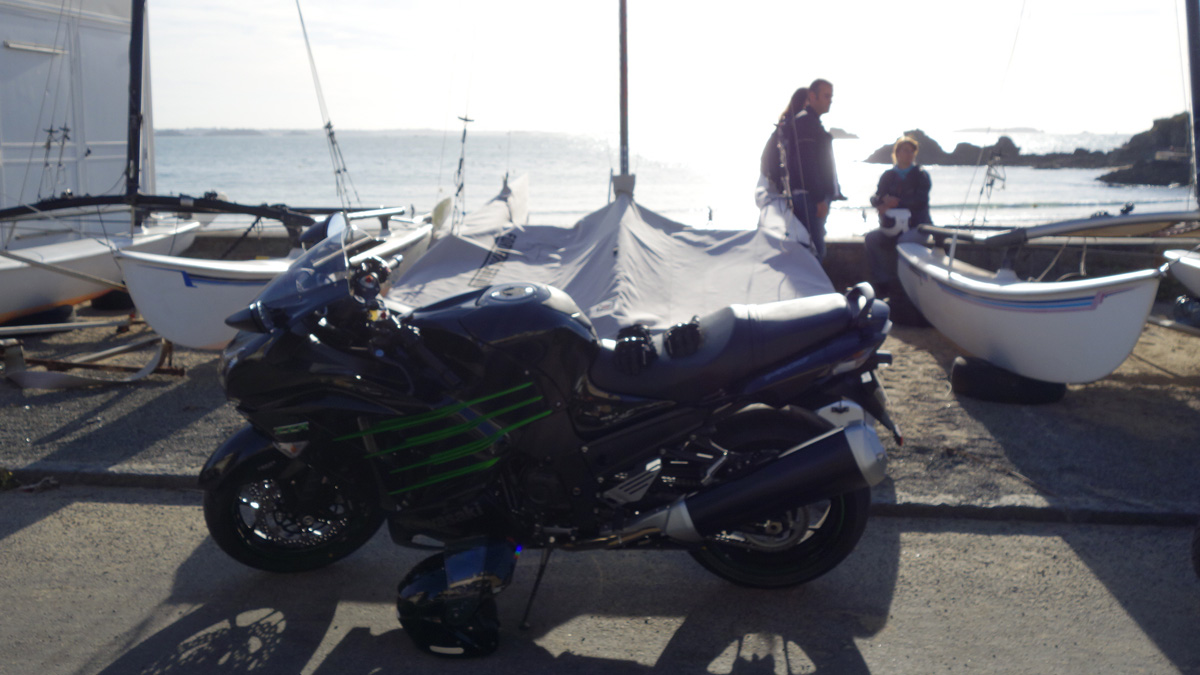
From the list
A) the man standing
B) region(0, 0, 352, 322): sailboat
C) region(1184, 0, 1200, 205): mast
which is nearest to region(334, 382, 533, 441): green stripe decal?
region(0, 0, 352, 322): sailboat

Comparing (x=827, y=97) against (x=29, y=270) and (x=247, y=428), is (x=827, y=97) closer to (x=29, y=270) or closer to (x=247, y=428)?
(x=247, y=428)

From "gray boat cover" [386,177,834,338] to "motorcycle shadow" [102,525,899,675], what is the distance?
2336 millimetres

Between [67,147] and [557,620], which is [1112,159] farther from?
[557,620]

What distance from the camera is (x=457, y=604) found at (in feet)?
9.46

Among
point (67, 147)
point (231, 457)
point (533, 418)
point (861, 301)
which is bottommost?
point (231, 457)

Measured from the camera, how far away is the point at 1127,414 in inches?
206

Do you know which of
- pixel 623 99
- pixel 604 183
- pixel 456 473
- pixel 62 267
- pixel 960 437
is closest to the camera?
pixel 456 473

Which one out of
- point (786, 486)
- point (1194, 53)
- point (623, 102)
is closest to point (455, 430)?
point (786, 486)

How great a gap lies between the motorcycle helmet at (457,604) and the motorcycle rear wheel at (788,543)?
29.1 inches

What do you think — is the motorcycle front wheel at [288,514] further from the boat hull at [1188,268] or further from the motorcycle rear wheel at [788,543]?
the boat hull at [1188,268]

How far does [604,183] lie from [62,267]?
27191mm

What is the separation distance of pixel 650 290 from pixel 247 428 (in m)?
3.34

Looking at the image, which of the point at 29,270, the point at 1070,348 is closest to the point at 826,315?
the point at 1070,348

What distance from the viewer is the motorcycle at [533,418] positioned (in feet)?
9.53
